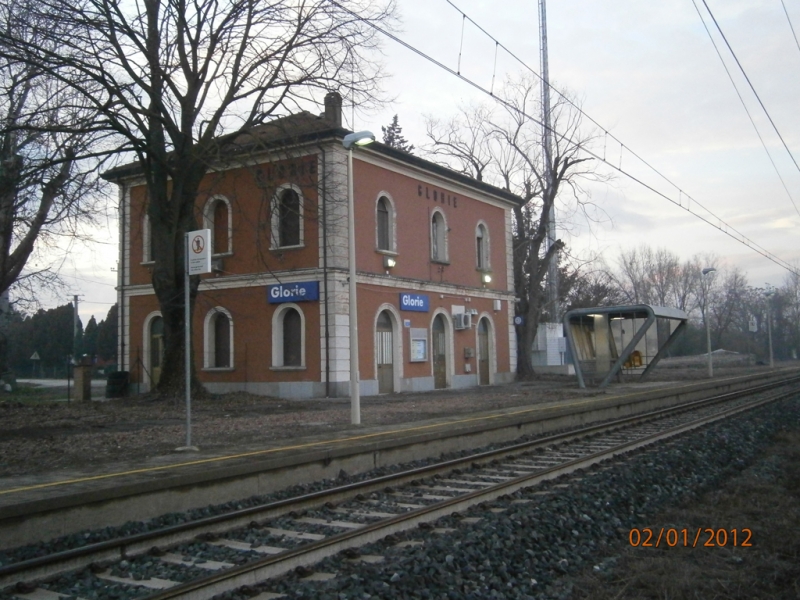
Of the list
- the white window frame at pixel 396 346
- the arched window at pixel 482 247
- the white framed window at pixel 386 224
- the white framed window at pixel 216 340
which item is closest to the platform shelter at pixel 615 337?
the white window frame at pixel 396 346

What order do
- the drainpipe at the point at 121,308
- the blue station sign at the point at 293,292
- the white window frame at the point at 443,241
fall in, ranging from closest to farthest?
the blue station sign at the point at 293,292, the drainpipe at the point at 121,308, the white window frame at the point at 443,241

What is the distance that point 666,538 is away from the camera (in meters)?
7.88

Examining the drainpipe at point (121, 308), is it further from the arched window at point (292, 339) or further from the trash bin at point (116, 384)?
the arched window at point (292, 339)

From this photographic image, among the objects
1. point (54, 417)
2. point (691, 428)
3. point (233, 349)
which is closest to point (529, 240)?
point (233, 349)

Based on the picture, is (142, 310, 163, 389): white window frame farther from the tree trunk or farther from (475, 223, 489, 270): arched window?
(475, 223, 489, 270): arched window

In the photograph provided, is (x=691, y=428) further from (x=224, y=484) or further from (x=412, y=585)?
(x=412, y=585)

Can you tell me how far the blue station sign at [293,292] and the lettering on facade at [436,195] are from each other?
7232mm

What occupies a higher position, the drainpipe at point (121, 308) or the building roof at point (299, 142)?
the building roof at point (299, 142)

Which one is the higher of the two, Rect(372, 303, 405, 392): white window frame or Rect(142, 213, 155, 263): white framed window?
Rect(142, 213, 155, 263): white framed window

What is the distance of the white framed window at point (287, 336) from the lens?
28.0 m

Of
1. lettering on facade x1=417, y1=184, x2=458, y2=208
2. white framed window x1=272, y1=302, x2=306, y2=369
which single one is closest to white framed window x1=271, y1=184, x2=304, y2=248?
white framed window x1=272, y1=302, x2=306, y2=369

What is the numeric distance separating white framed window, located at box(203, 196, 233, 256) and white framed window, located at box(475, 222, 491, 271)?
12.2 m

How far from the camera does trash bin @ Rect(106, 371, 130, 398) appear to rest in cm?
3016
